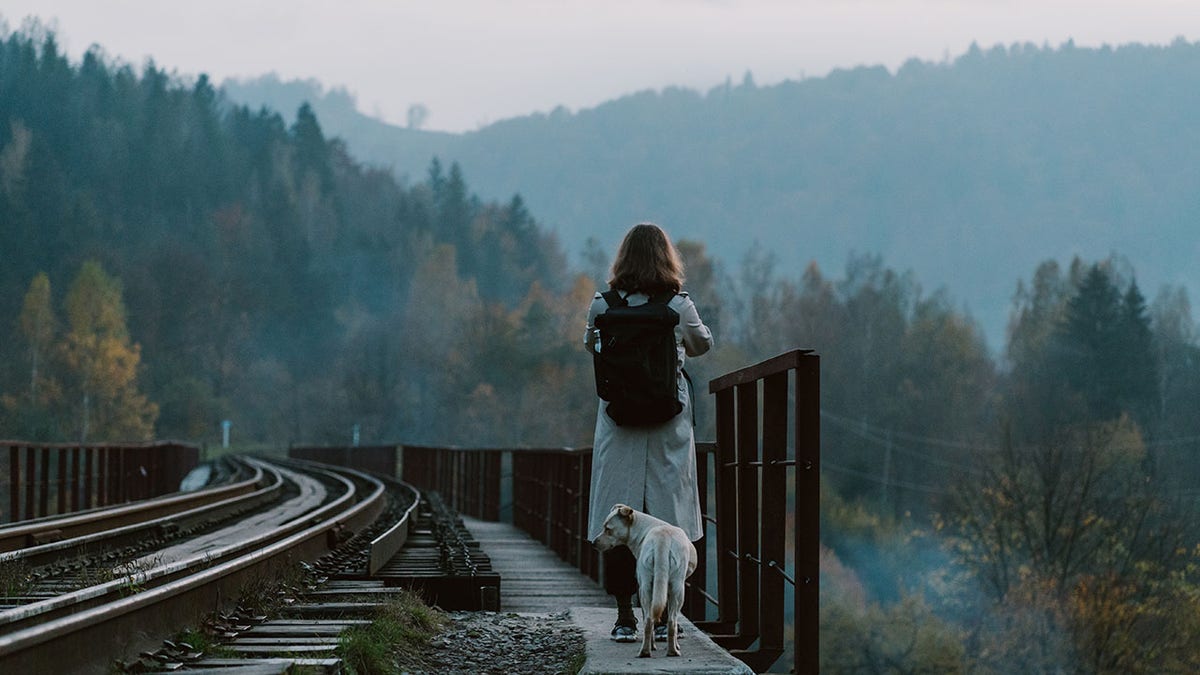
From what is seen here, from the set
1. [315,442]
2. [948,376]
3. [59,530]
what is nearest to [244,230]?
[315,442]

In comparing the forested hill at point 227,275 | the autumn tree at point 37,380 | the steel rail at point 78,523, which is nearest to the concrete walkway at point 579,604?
the steel rail at point 78,523

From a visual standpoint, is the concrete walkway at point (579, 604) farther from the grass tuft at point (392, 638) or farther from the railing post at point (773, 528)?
the grass tuft at point (392, 638)

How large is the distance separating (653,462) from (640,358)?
496 millimetres

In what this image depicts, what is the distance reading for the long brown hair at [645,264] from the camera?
260 inches

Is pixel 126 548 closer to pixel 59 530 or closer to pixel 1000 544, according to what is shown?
pixel 59 530

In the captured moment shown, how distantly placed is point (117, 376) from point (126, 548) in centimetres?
8497

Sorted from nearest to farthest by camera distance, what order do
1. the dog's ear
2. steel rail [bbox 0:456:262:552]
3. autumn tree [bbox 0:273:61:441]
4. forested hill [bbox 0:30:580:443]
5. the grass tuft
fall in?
the grass tuft, the dog's ear, steel rail [bbox 0:456:262:552], autumn tree [bbox 0:273:61:441], forested hill [bbox 0:30:580:443]

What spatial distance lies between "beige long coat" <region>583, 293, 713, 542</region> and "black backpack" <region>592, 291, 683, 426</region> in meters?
0.11

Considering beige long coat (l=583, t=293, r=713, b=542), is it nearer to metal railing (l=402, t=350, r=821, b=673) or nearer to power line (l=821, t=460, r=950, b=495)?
metal railing (l=402, t=350, r=821, b=673)

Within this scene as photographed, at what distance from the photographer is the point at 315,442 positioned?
108812mm

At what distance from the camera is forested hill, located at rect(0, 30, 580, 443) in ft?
327

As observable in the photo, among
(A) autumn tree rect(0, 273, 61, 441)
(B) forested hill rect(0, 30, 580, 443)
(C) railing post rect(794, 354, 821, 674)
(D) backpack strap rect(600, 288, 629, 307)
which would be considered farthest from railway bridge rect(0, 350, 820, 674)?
(B) forested hill rect(0, 30, 580, 443)

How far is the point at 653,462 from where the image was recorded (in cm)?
672

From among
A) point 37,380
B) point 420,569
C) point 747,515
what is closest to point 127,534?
point 420,569
